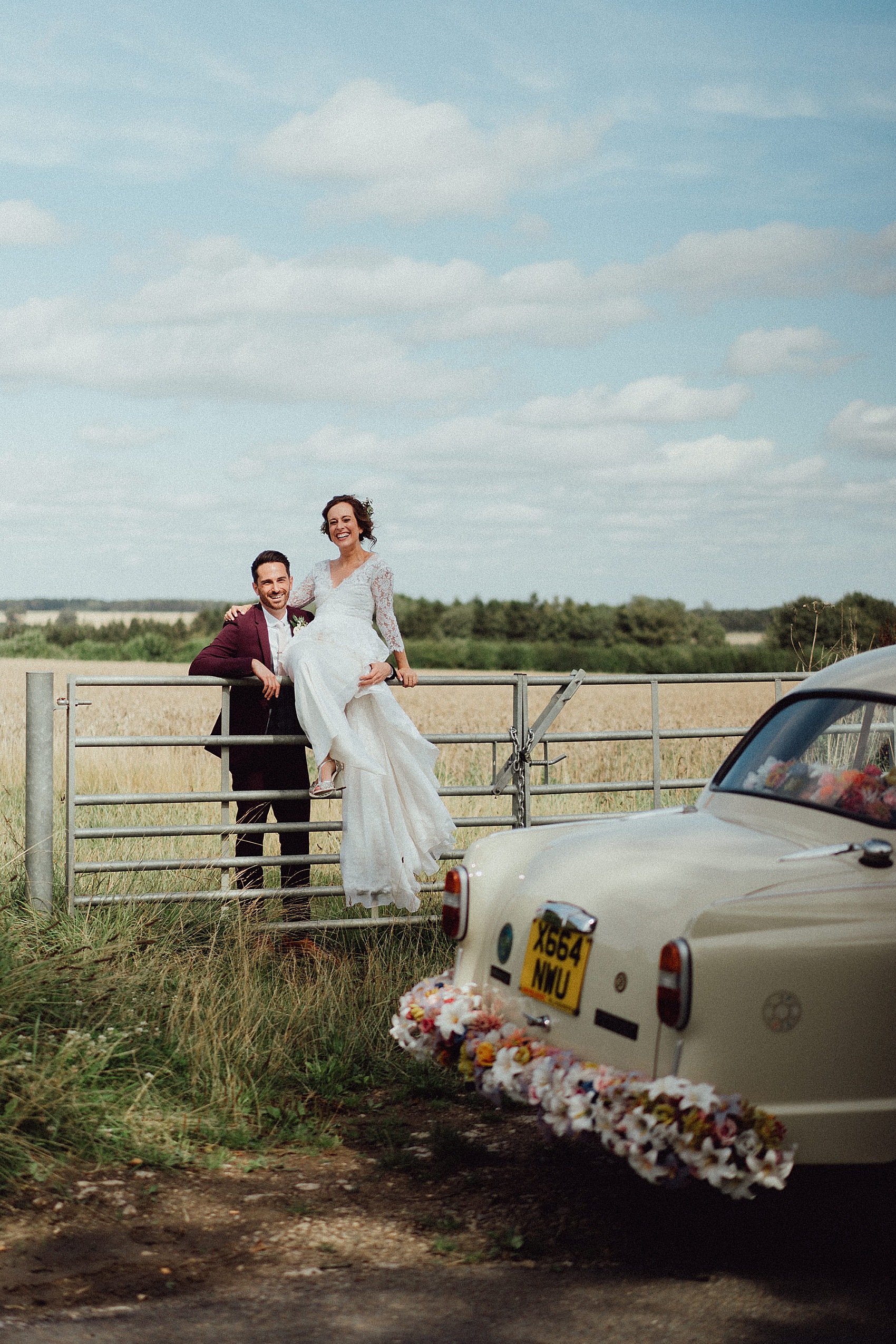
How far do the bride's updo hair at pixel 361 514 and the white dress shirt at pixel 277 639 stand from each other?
554mm

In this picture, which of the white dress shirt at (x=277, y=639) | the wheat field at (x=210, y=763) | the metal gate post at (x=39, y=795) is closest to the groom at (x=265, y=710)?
the white dress shirt at (x=277, y=639)

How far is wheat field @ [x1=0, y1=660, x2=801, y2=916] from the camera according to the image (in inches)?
310

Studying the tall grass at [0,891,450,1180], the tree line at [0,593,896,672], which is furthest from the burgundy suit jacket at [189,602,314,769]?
the tree line at [0,593,896,672]

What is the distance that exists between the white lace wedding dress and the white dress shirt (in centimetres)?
22

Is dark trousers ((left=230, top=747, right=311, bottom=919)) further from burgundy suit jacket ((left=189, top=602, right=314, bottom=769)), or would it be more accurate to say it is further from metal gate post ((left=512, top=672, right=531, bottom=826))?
metal gate post ((left=512, top=672, right=531, bottom=826))

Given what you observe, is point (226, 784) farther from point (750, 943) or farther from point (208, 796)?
point (750, 943)

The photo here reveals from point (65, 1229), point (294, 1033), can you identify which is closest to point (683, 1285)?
point (65, 1229)

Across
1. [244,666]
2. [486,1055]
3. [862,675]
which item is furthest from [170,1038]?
[862,675]

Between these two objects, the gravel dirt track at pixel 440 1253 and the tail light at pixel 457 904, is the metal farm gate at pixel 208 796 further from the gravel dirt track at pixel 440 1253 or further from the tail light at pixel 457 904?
the gravel dirt track at pixel 440 1253

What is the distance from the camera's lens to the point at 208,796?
687 cm

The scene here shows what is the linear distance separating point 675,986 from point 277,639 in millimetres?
4119

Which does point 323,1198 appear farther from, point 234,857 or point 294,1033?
point 234,857

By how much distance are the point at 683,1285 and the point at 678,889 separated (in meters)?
1.09

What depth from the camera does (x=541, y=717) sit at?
7621mm
